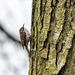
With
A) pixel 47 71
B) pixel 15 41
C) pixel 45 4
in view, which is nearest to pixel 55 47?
pixel 47 71

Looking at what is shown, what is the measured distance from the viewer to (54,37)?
1314 mm

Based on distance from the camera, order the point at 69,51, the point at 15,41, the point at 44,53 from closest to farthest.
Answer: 1. the point at 69,51
2. the point at 44,53
3. the point at 15,41

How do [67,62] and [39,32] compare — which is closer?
[67,62]

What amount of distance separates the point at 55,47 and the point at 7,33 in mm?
1190

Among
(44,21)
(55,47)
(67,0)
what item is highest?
(67,0)

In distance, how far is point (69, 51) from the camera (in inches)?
49.5

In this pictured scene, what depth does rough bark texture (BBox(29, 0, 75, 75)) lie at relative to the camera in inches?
49.6

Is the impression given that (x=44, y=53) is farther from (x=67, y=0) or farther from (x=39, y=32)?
(x=67, y=0)

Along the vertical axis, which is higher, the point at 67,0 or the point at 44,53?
the point at 67,0

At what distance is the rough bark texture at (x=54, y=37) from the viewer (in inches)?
49.6

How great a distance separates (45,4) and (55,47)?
0.97 feet

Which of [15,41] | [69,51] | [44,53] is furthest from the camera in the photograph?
[15,41]

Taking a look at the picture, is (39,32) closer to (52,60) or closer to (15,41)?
(52,60)

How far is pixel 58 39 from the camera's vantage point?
1299 millimetres
